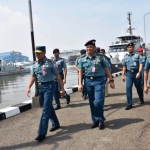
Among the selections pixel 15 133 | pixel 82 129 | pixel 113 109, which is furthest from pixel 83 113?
pixel 15 133

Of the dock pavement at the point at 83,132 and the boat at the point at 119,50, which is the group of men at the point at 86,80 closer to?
the dock pavement at the point at 83,132

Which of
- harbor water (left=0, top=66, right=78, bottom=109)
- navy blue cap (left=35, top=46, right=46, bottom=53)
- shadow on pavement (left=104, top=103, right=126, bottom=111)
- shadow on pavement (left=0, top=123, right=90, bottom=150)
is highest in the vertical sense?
navy blue cap (left=35, top=46, right=46, bottom=53)

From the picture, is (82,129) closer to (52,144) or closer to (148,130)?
(52,144)

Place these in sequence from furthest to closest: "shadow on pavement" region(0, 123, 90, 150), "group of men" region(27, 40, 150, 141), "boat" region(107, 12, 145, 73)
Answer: "boat" region(107, 12, 145, 73), "group of men" region(27, 40, 150, 141), "shadow on pavement" region(0, 123, 90, 150)

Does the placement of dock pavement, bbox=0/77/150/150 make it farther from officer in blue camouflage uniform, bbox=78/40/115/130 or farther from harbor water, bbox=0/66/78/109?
harbor water, bbox=0/66/78/109

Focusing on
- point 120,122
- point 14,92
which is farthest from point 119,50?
point 120,122

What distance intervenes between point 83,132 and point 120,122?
912 mm

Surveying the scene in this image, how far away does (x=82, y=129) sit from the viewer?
453 cm

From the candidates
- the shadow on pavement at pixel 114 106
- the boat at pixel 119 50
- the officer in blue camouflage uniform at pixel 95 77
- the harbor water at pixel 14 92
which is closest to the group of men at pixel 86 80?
the officer in blue camouflage uniform at pixel 95 77

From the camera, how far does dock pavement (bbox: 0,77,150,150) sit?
12.1 feet

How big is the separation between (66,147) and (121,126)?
1.35 m

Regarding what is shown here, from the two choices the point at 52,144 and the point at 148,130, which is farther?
the point at 148,130

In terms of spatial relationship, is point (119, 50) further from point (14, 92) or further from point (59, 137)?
point (59, 137)

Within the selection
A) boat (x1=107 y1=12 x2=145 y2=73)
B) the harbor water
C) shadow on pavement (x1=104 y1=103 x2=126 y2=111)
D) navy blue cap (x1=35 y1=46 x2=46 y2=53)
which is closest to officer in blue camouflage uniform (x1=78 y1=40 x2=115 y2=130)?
navy blue cap (x1=35 y1=46 x2=46 y2=53)
